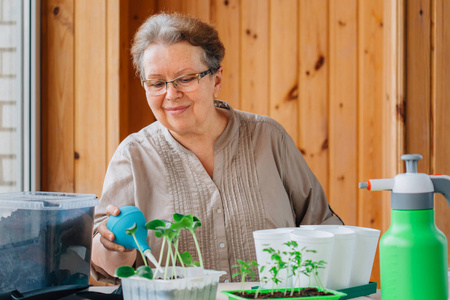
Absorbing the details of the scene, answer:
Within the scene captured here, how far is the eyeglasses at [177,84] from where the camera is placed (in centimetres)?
151

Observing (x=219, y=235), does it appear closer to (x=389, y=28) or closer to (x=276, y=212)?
(x=276, y=212)

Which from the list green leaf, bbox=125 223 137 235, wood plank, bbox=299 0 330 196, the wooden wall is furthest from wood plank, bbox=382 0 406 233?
green leaf, bbox=125 223 137 235

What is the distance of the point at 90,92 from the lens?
216 cm

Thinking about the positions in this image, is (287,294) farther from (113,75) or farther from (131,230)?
(113,75)

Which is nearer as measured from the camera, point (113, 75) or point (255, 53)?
point (113, 75)

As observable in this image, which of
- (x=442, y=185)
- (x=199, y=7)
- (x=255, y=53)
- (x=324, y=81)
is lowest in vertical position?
(x=442, y=185)

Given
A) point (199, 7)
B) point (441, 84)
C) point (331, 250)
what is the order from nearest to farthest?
point (331, 250)
point (441, 84)
point (199, 7)

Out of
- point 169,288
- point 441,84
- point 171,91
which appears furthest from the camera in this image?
point 441,84

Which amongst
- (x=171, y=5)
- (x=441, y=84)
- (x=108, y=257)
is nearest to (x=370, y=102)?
(x=441, y=84)

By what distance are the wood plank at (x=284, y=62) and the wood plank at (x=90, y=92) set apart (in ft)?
2.60

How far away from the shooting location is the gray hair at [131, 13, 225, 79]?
1528mm

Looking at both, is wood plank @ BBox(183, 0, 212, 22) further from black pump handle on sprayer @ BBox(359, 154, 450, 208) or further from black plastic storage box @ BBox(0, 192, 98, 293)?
black pump handle on sprayer @ BBox(359, 154, 450, 208)

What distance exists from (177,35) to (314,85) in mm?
1151

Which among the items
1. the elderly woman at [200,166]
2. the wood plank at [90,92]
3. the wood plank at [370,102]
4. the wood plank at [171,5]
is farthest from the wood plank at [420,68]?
the wood plank at [90,92]
